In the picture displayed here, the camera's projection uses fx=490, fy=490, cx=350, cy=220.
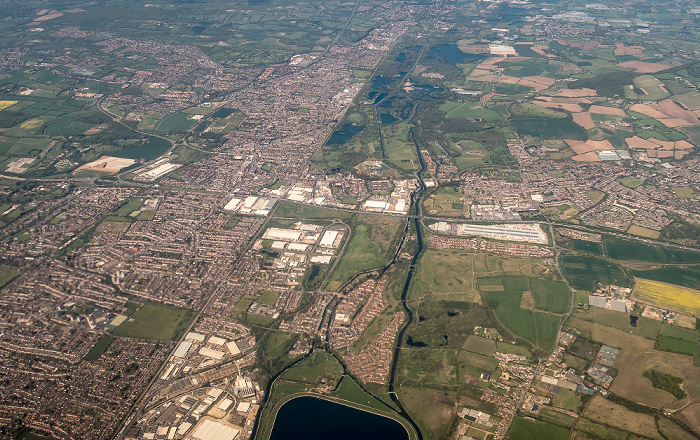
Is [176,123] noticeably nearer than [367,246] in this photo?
No

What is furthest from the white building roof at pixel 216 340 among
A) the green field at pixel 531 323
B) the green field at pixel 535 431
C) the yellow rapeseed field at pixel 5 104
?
the yellow rapeseed field at pixel 5 104

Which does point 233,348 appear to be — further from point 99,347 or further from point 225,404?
point 99,347

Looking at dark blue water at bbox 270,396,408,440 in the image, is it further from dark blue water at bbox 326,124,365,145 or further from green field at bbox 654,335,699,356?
dark blue water at bbox 326,124,365,145

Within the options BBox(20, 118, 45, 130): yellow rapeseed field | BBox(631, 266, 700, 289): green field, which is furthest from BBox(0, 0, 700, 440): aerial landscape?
BBox(20, 118, 45, 130): yellow rapeseed field

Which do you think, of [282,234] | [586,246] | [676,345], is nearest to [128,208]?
[282,234]

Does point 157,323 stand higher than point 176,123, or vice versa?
point 157,323

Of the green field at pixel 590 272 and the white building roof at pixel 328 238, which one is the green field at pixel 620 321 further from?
the white building roof at pixel 328 238
